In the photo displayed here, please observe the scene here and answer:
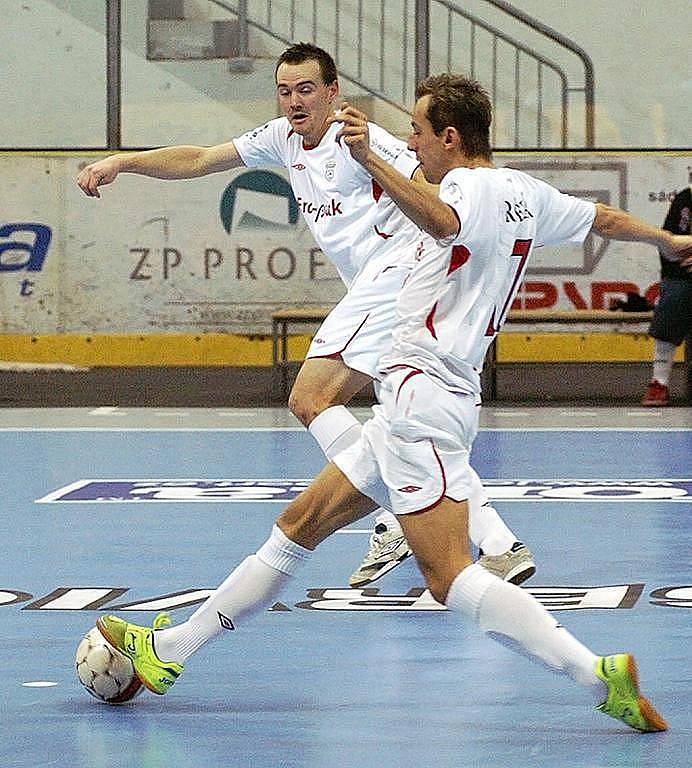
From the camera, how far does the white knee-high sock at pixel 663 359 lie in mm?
14875

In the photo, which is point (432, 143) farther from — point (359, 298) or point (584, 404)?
point (584, 404)

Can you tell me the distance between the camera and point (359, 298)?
715cm

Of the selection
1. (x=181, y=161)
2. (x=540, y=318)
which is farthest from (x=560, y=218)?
(x=540, y=318)

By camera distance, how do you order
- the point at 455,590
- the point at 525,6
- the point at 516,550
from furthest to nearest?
the point at 525,6
the point at 516,550
the point at 455,590

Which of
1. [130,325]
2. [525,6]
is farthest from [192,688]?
[525,6]

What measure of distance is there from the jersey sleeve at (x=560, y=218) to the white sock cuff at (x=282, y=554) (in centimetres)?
110

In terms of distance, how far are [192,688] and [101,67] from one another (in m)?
15.5

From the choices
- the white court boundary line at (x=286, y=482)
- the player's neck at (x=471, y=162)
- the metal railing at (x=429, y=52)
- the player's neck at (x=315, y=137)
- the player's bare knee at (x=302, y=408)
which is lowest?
the white court boundary line at (x=286, y=482)

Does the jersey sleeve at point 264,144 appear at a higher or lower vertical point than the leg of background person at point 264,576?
higher

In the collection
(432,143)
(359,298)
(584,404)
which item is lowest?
(584,404)

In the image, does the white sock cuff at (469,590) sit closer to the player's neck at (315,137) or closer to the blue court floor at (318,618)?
the blue court floor at (318,618)

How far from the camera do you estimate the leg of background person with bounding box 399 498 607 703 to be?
14.7 feet

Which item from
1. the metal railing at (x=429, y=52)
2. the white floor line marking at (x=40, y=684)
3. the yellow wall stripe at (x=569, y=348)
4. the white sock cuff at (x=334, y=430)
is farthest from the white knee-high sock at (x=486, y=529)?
the metal railing at (x=429, y=52)

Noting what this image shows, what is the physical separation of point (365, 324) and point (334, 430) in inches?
17.2
